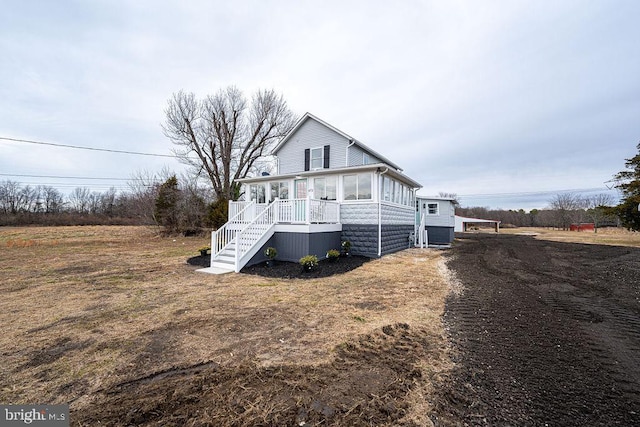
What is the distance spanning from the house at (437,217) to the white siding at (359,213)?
420 inches

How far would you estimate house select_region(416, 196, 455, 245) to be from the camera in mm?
20067

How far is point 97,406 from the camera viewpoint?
2188 millimetres

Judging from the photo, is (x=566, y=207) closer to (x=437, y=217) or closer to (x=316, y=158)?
(x=437, y=217)

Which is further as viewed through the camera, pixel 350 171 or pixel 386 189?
pixel 386 189

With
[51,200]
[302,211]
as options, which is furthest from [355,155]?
[51,200]

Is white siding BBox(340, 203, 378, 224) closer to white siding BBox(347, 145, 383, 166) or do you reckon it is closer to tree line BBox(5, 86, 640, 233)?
white siding BBox(347, 145, 383, 166)

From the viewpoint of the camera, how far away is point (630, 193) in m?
17.7

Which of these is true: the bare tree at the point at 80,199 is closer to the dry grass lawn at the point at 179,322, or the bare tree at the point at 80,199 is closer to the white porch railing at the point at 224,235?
the dry grass lawn at the point at 179,322

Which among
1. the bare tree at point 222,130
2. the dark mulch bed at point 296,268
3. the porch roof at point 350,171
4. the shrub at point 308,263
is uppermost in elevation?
the bare tree at point 222,130

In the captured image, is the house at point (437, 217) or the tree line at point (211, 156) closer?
the house at point (437, 217)

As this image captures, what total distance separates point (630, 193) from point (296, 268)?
2406 cm

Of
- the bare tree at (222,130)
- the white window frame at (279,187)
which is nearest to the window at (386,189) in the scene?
the white window frame at (279,187)

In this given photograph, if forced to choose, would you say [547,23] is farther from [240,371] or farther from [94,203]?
[94,203]

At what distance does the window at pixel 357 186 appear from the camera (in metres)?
11.1
